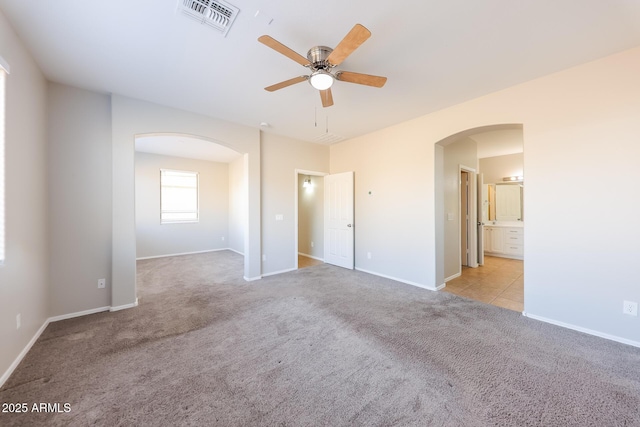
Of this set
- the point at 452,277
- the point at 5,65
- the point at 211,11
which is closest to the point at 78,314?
the point at 5,65

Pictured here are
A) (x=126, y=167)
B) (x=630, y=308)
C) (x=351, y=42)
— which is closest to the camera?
(x=351, y=42)

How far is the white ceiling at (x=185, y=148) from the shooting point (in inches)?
204

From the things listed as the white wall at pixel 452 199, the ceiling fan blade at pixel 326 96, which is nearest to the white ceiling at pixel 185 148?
the ceiling fan blade at pixel 326 96

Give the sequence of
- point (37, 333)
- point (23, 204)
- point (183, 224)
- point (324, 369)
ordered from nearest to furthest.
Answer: point (324, 369), point (23, 204), point (37, 333), point (183, 224)

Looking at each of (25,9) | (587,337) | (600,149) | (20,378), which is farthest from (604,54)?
(20,378)

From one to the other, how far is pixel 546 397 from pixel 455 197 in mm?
3350

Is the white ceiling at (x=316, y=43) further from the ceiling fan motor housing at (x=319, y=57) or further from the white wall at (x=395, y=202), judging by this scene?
the white wall at (x=395, y=202)

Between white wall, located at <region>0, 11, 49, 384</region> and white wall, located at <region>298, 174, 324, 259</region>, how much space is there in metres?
4.62

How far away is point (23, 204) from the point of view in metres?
2.17

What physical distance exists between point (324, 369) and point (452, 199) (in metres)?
3.73

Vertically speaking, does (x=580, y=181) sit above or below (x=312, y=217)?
above

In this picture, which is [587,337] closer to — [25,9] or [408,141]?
[408,141]

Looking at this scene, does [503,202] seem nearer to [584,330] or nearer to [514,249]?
[514,249]

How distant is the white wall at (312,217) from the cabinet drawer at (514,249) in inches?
188
